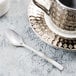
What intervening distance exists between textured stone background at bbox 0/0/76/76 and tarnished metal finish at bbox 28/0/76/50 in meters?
0.03

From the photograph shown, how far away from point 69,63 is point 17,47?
0.40 ft

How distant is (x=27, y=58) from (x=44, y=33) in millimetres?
66

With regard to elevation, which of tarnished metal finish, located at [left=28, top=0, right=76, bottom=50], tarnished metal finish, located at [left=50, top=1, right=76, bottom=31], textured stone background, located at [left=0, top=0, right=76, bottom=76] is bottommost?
textured stone background, located at [left=0, top=0, right=76, bottom=76]

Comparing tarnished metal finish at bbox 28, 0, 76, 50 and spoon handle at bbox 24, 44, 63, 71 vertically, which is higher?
tarnished metal finish at bbox 28, 0, 76, 50

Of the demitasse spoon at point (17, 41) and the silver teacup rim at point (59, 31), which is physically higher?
the silver teacup rim at point (59, 31)

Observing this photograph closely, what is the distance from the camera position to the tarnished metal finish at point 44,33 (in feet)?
1.80

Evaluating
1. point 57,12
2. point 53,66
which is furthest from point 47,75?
point 57,12


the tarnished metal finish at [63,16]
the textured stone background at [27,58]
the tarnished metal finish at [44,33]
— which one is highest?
the tarnished metal finish at [63,16]

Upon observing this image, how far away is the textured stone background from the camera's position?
54 centimetres

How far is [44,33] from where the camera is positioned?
57 cm

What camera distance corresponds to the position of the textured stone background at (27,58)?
54cm

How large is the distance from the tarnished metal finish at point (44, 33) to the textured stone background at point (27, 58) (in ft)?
0.08

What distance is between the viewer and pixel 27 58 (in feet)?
1.84

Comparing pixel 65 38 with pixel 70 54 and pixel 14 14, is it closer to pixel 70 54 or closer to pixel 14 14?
pixel 70 54
